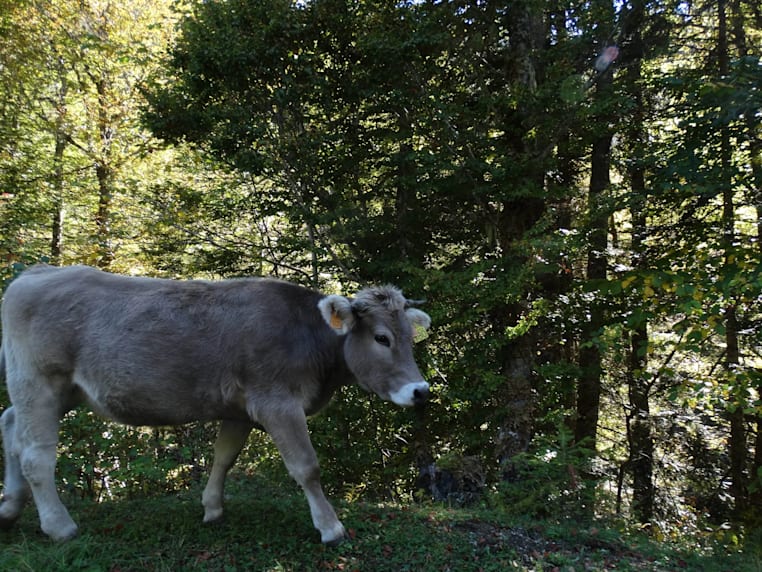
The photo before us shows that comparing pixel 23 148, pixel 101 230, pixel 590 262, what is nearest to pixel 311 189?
pixel 590 262

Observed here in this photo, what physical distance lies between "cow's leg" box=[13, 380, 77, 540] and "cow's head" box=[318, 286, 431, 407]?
8.72 feet

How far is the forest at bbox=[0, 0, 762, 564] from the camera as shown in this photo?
779 cm

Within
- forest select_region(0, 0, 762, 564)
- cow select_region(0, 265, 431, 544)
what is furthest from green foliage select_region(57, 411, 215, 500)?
cow select_region(0, 265, 431, 544)

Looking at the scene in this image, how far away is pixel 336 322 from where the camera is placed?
16.3 ft

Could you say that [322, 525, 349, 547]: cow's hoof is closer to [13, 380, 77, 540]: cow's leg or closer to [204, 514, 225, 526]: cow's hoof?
[204, 514, 225, 526]: cow's hoof

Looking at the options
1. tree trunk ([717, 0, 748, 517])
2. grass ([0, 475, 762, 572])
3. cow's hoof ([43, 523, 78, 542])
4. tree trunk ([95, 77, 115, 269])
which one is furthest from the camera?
tree trunk ([95, 77, 115, 269])

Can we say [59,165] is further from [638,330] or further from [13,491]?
[638,330]

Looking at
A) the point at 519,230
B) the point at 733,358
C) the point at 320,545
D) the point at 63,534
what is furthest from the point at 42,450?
the point at 733,358

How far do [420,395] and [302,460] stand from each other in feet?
3.75

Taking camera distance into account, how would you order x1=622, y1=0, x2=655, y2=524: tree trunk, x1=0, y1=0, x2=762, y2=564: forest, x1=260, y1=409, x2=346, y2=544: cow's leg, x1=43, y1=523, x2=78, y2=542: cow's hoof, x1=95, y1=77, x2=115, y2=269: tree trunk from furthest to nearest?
1. x1=95, y1=77, x2=115, y2=269: tree trunk
2. x1=622, y1=0, x2=655, y2=524: tree trunk
3. x1=0, y1=0, x2=762, y2=564: forest
4. x1=43, y1=523, x2=78, y2=542: cow's hoof
5. x1=260, y1=409, x2=346, y2=544: cow's leg

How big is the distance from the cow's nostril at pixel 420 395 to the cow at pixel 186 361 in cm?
1

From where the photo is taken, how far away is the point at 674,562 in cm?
522

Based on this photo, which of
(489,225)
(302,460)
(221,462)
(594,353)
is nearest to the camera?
(302,460)

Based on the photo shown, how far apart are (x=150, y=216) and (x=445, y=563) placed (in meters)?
10.9
